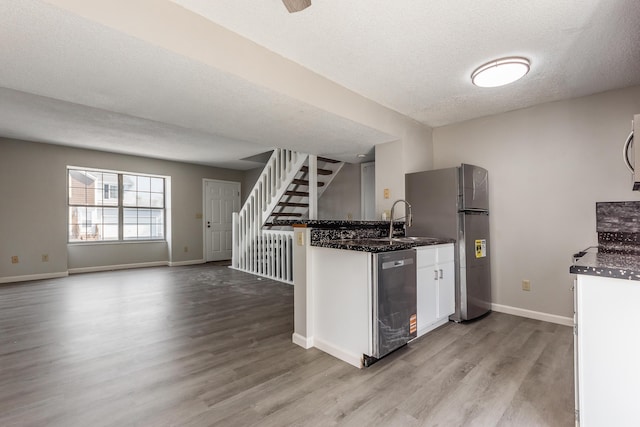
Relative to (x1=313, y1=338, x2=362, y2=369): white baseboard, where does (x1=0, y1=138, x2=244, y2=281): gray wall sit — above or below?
above

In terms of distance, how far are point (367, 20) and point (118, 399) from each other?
278 cm

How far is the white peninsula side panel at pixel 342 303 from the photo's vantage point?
2.21 m

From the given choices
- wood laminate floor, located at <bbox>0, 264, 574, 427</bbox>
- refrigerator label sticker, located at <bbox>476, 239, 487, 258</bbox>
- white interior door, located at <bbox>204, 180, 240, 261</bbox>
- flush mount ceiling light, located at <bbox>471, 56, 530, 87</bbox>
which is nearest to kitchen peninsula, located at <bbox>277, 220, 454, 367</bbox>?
wood laminate floor, located at <bbox>0, 264, 574, 427</bbox>

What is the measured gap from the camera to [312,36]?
6.88ft

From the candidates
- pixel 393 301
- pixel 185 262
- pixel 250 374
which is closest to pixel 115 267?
pixel 185 262

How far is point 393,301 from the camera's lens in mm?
2279

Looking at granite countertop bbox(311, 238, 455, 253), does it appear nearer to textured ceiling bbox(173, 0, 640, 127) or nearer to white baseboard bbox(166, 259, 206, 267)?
textured ceiling bbox(173, 0, 640, 127)

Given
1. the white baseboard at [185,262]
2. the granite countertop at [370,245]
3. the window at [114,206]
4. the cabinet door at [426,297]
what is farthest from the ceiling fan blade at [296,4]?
the white baseboard at [185,262]

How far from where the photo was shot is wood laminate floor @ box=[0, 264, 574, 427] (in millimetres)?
1668

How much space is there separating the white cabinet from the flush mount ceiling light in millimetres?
1523

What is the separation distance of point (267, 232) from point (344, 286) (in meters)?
3.48

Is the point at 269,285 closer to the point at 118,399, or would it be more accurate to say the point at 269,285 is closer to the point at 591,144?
the point at 118,399

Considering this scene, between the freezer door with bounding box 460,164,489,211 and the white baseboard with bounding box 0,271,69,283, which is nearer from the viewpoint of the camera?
the freezer door with bounding box 460,164,489,211

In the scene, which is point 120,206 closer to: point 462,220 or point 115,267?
point 115,267
